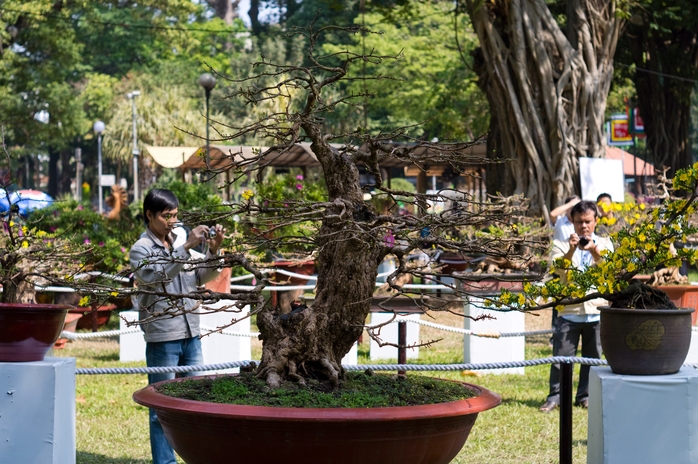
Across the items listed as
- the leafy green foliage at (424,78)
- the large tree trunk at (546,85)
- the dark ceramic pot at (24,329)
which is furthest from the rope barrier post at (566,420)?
the leafy green foliage at (424,78)

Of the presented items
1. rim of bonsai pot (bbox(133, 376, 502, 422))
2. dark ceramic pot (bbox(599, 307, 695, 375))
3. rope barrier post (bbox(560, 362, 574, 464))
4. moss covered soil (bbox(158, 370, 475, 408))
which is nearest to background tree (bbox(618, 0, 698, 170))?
rope barrier post (bbox(560, 362, 574, 464))

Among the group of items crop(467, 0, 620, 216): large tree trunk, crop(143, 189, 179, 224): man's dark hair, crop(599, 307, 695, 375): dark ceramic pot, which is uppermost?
crop(467, 0, 620, 216): large tree trunk

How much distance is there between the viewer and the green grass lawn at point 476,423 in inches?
229

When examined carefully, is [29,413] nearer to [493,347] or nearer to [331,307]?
[331,307]

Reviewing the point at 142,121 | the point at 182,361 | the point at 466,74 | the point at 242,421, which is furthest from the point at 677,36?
the point at 142,121

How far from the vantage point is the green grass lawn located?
581cm

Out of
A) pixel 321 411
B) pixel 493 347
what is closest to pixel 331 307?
pixel 321 411

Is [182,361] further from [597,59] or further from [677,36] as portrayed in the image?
[677,36]

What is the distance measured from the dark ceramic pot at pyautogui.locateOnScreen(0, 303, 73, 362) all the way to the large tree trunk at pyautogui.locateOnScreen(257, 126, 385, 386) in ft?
3.61

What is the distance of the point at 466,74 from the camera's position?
85.9 feet

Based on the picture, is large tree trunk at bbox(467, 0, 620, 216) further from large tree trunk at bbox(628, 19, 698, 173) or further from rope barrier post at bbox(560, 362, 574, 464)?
rope barrier post at bbox(560, 362, 574, 464)

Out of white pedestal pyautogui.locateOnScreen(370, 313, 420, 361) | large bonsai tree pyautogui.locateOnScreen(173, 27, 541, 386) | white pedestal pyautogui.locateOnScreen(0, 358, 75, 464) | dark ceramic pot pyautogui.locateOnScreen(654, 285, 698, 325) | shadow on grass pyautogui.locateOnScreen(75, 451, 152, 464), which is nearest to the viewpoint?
large bonsai tree pyautogui.locateOnScreen(173, 27, 541, 386)

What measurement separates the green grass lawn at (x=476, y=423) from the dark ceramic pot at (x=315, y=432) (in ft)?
3.29

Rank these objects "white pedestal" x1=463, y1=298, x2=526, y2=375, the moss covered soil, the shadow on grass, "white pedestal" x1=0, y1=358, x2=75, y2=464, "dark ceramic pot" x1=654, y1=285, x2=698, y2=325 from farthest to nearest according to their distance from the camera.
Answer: "dark ceramic pot" x1=654, y1=285, x2=698, y2=325 < "white pedestal" x1=463, y1=298, x2=526, y2=375 < the shadow on grass < "white pedestal" x1=0, y1=358, x2=75, y2=464 < the moss covered soil
